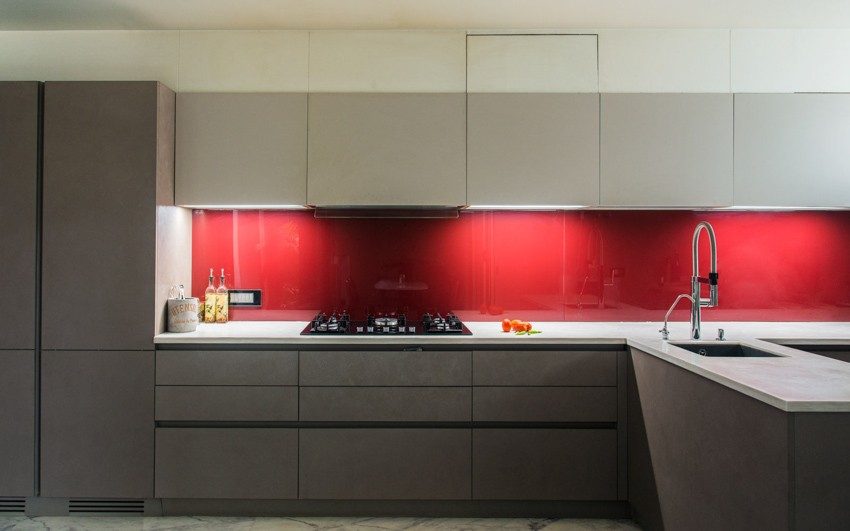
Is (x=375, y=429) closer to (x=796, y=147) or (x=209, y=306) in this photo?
(x=209, y=306)

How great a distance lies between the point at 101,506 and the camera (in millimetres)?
2797

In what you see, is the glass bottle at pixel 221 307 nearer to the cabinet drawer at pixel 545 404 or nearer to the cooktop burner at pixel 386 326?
the cooktop burner at pixel 386 326

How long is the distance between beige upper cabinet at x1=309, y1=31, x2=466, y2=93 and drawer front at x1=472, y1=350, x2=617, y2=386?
4.99ft

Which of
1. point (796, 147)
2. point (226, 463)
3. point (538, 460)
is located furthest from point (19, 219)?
point (796, 147)

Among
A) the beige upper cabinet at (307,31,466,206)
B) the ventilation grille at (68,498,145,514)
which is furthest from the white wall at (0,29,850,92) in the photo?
the ventilation grille at (68,498,145,514)

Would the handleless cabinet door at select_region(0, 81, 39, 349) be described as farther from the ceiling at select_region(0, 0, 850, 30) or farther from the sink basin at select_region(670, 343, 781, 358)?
the sink basin at select_region(670, 343, 781, 358)

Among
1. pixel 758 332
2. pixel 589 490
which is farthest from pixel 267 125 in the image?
pixel 758 332

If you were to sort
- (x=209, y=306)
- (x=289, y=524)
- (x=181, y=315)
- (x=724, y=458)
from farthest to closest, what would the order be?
(x=209, y=306), (x=181, y=315), (x=289, y=524), (x=724, y=458)

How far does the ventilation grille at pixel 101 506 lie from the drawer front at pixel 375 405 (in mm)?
985

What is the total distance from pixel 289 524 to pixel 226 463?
43 cm

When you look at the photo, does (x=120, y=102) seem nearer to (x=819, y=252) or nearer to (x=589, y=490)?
(x=589, y=490)

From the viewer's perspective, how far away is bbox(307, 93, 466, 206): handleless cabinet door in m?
3.00

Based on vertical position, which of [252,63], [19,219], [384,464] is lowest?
[384,464]

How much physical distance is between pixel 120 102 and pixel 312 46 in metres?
1.05
